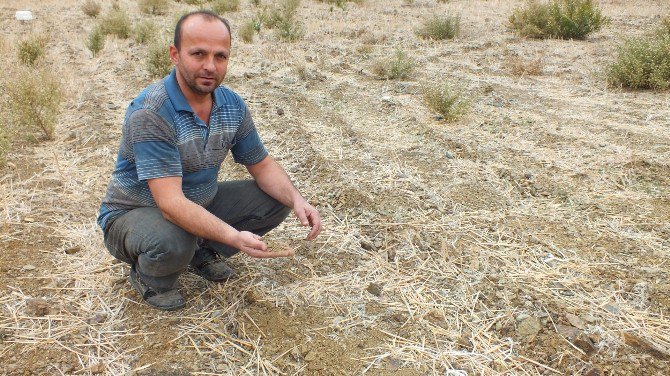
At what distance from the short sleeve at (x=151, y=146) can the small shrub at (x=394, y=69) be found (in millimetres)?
4965

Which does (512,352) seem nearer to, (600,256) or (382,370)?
(382,370)

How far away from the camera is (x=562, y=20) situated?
30.2ft

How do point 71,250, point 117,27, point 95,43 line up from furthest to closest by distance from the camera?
1. point 117,27
2. point 95,43
3. point 71,250

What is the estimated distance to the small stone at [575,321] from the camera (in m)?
2.49

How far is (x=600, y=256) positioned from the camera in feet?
10.0

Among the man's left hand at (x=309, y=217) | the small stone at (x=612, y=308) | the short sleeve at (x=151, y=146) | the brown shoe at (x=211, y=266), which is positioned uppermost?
the short sleeve at (x=151, y=146)

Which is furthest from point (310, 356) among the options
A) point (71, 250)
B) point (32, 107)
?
point (32, 107)

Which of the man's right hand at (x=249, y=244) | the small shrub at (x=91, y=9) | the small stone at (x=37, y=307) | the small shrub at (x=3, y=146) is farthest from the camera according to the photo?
the small shrub at (x=91, y=9)

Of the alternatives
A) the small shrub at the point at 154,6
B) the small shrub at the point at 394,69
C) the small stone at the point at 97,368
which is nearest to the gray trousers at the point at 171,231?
the small stone at the point at 97,368

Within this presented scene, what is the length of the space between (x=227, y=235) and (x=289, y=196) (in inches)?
23.3

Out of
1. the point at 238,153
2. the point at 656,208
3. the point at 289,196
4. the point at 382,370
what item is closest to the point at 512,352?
the point at 382,370

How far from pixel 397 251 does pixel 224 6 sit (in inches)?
436

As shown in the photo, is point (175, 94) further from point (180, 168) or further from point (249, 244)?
point (249, 244)

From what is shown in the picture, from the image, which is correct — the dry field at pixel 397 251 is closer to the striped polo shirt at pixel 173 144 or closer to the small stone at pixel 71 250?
the small stone at pixel 71 250
